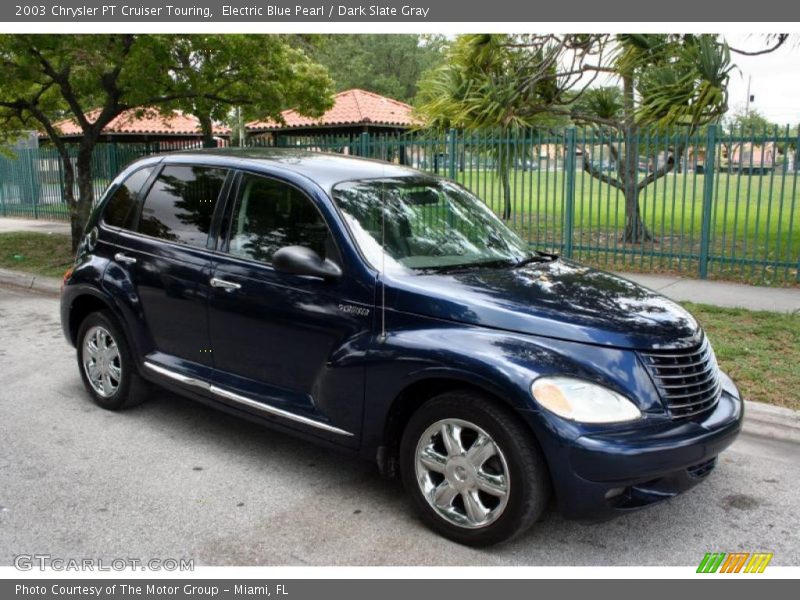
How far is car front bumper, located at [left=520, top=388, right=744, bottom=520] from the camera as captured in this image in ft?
10.7

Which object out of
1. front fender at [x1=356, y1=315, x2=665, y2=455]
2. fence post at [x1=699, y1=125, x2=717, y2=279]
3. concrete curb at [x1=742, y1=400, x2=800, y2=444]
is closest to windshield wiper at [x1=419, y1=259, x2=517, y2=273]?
front fender at [x1=356, y1=315, x2=665, y2=455]

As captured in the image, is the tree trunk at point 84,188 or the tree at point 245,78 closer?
the tree at point 245,78

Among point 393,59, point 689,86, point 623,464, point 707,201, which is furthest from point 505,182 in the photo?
point 393,59

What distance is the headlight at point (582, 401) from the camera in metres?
3.33

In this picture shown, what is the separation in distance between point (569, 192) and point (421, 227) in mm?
7858

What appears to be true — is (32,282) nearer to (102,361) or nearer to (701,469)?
(102,361)

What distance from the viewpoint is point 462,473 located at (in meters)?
3.58

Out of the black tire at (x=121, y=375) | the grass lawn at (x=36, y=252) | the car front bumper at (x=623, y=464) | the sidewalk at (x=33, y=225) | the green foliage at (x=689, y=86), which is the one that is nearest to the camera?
the car front bumper at (x=623, y=464)

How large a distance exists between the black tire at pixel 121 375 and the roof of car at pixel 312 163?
1.28 m

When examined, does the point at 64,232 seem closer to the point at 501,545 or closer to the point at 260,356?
the point at 260,356

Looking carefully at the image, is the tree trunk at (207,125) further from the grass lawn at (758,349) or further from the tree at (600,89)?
the grass lawn at (758,349)

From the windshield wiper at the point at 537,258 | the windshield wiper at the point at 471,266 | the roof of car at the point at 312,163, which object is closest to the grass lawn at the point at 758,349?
the windshield wiper at the point at 537,258

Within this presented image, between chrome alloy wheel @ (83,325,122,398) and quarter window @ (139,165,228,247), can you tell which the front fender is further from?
chrome alloy wheel @ (83,325,122,398)

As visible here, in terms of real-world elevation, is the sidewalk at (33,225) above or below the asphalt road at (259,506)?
above
